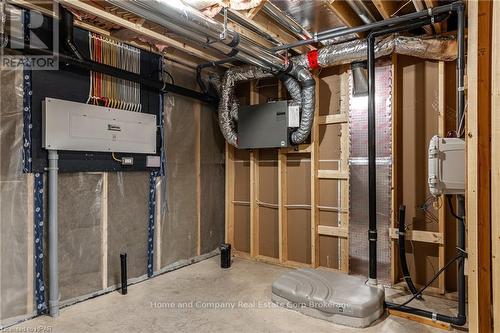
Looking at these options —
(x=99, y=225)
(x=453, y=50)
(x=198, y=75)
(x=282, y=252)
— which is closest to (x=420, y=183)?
(x=453, y=50)

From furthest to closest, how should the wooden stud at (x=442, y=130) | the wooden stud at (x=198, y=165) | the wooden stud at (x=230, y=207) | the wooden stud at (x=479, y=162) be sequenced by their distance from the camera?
1. the wooden stud at (x=230, y=207)
2. the wooden stud at (x=198, y=165)
3. the wooden stud at (x=442, y=130)
4. the wooden stud at (x=479, y=162)

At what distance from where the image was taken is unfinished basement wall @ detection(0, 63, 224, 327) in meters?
2.29

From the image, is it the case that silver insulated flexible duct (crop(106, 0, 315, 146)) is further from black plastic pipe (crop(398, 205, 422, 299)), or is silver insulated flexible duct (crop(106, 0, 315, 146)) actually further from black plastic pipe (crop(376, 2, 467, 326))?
black plastic pipe (crop(376, 2, 467, 326))

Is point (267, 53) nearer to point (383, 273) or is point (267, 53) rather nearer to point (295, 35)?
point (295, 35)

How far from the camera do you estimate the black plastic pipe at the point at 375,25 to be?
2.22 metres

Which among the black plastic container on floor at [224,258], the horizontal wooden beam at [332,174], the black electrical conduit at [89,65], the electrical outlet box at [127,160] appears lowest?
the black plastic container on floor at [224,258]

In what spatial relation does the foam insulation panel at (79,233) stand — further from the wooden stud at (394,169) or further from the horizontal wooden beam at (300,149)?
the wooden stud at (394,169)

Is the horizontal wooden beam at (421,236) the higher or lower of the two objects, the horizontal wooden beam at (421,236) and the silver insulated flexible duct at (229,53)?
the lower

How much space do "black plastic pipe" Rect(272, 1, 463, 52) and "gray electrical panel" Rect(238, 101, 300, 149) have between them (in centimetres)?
65

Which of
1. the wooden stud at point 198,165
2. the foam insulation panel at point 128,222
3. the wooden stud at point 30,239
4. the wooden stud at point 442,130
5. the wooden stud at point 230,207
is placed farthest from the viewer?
the wooden stud at point 230,207

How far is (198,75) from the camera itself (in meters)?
3.70

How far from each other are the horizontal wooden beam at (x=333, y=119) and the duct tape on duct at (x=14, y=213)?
2694 mm

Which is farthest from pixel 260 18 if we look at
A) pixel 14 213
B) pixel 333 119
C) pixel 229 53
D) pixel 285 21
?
pixel 14 213
